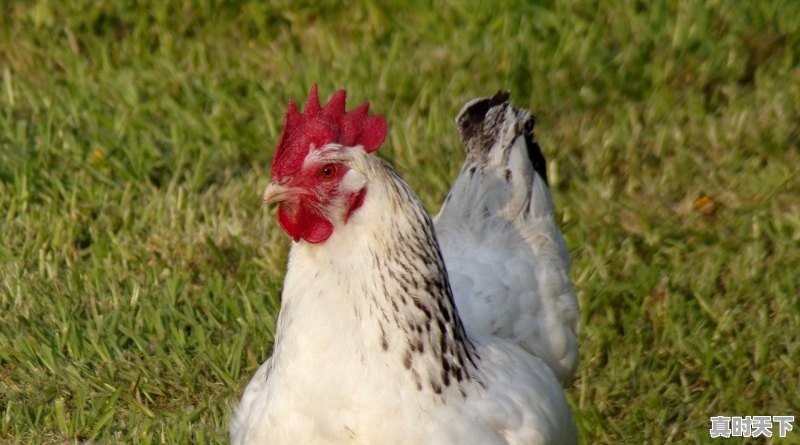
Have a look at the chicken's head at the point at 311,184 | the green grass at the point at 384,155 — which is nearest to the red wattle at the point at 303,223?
the chicken's head at the point at 311,184

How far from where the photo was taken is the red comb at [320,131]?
339cm

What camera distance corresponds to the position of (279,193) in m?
3.32

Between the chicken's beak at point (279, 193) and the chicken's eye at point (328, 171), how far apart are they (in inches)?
3.0

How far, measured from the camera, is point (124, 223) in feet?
18.8

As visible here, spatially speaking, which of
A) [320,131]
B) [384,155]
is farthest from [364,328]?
[384,155]

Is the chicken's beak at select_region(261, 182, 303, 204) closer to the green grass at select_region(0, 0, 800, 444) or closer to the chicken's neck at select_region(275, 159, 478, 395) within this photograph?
the chicken's neck at select_region(275, 159, 478, 395)

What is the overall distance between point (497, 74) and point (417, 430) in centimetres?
374

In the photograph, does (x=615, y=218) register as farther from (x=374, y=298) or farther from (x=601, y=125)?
(x=374, y=298)

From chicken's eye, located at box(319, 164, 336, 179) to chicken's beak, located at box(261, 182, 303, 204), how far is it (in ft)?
0.25

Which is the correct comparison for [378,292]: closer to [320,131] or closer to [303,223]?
[303,223]

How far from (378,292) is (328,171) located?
0.35 meters

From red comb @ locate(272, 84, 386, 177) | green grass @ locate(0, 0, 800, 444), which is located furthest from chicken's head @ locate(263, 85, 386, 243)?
green grass @ locate(0, 0, 800, 444)

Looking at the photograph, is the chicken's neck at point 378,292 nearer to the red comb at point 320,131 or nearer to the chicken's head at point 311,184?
the chicken's head at point 311,184

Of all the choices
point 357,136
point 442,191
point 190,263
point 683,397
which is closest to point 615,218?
point 442,191
